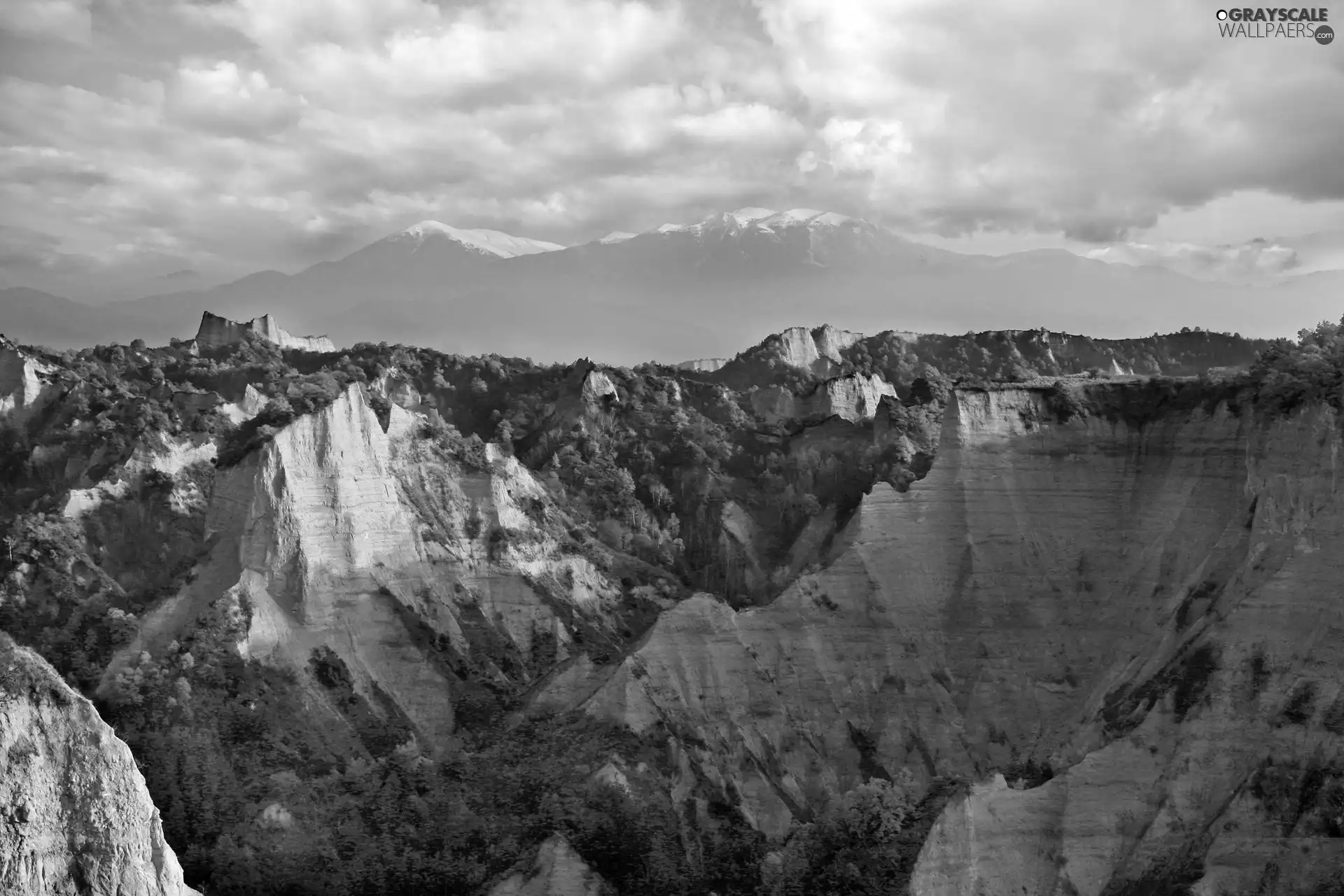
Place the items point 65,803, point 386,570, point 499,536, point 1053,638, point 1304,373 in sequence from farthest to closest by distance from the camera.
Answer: point 499,536
point 386,570
point 1053,638
point 1304,373
point 65,803

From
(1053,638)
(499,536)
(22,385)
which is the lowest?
(1053,638)

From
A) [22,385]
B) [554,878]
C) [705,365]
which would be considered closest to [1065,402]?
[554,878]

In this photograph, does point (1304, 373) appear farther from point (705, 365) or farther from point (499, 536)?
point (705, 365)

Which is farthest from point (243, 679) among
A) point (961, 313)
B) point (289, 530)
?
point (961, 313)

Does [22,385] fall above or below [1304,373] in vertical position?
above

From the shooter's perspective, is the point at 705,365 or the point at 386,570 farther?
the point at 705,365

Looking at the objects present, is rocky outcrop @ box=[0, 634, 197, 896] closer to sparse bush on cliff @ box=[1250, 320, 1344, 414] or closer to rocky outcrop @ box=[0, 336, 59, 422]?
sparse bush on cliff @ box=[1250, 320, 1344, 414]
